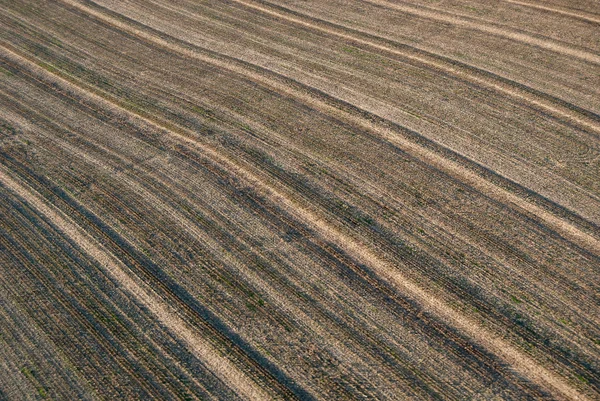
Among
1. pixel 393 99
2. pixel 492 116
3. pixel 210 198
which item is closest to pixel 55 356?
pixel 210 198

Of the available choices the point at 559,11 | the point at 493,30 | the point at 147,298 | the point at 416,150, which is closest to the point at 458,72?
the point at 493,30

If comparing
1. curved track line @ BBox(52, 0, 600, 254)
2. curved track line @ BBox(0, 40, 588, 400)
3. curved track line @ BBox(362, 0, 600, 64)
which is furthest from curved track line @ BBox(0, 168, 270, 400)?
curved track line @ BBox(362, 0, 600, 64)

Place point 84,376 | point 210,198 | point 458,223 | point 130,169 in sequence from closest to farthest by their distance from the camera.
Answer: point 84,376 → point 458,223 → point 210,198 → point 130,169

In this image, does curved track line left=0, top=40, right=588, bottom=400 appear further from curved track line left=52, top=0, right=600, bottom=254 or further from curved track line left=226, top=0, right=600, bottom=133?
curved track line left=226, top=0, right=600, bottom=133

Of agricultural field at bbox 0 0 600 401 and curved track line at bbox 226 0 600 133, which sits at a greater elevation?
curved track line at bbox 226 0 600 133

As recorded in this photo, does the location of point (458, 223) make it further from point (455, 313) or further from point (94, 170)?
point (94, 170)

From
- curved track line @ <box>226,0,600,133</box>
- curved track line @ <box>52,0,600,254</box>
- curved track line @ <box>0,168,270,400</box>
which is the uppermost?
curved track line @ <box>226,0,600,133</box>
